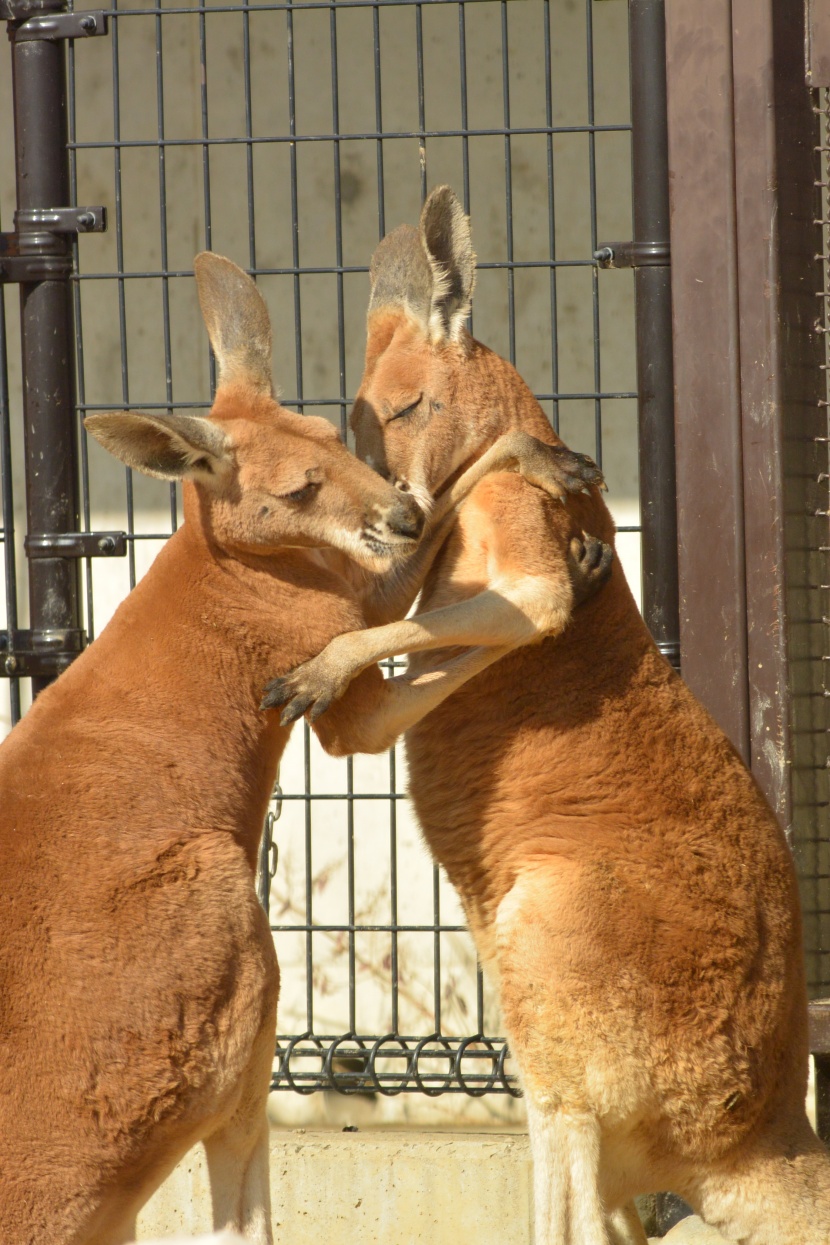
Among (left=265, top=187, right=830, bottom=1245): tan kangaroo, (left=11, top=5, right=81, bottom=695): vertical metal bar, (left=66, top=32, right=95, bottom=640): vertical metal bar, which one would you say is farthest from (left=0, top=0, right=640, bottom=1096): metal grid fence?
(left=265, top=187, right=830, bottom=1245): tan kangaroo

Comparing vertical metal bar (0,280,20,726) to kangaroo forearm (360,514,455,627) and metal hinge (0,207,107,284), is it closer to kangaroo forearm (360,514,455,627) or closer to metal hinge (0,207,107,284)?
metal hinge (0,207,107,284)

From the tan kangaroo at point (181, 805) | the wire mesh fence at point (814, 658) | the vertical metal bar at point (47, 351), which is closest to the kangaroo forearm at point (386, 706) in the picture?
the tan kangaroo at point (181, 805)

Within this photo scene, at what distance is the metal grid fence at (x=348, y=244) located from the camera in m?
6.12

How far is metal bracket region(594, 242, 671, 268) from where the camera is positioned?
193 inches

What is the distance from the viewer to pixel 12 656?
16.4ft

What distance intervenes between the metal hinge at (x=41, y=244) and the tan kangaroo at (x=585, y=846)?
130cm

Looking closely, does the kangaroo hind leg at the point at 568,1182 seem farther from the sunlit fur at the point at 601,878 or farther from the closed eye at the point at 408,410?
the closed eye at the point at 408,410

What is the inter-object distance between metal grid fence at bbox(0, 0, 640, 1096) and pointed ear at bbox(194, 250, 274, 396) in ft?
6.43

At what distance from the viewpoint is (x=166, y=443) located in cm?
361

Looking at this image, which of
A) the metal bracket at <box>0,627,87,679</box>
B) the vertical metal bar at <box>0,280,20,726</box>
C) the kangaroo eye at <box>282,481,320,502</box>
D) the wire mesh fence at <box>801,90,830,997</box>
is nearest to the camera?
the kangaroo eye at <box>282,481,320,502</box>

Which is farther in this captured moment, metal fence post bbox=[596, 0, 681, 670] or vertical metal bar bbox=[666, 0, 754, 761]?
metal fence post bbox=[596, 0, 681, 670]

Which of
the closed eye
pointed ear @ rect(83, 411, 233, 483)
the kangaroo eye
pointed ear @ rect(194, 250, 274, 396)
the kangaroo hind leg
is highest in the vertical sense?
pointed ear @ rect(194, 250, 274, 396)

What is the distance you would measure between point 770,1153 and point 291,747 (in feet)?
10.3

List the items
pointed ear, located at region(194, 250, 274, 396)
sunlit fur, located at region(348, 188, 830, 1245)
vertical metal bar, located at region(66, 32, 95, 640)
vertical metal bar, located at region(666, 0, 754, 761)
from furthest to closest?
vertical metal bar, located at region(66, 32, 95, 640), vertical metal bar, located at region(666, 0, 754, 761), pointed ear, located at region(194, 250, 274, 396), sunlit fur, located at region(348, 188, 830, 1245)
